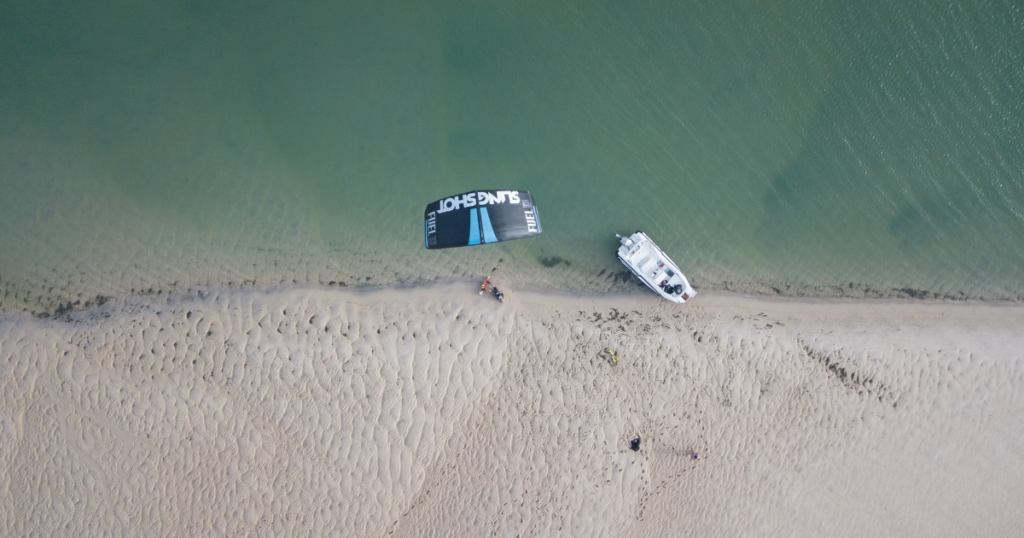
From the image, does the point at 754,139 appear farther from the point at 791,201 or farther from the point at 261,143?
the point at 261,143

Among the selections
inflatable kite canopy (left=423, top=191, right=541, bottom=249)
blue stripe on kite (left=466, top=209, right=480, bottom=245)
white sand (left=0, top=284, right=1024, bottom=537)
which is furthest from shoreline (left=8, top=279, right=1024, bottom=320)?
blue stripe on kite (left=466, top=209, right=480, bottom=245)

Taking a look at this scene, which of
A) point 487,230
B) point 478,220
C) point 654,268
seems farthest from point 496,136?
point 654,268

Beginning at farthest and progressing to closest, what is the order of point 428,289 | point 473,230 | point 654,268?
point 428,289
point 654,268
point 473,230

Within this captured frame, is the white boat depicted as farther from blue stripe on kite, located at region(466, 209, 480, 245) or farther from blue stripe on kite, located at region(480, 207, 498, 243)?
blue stripe on kite, located at region(466, 209, 480, 245)

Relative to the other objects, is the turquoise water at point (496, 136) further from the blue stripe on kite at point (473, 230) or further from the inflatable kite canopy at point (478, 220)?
the blue stripe on kite at point (473, 230)

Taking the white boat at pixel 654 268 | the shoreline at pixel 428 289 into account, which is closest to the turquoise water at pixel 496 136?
the shoreline at pixel 428 289

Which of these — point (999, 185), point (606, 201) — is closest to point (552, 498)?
point (606, 201)

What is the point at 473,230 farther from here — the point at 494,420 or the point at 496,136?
the point at 494,420
